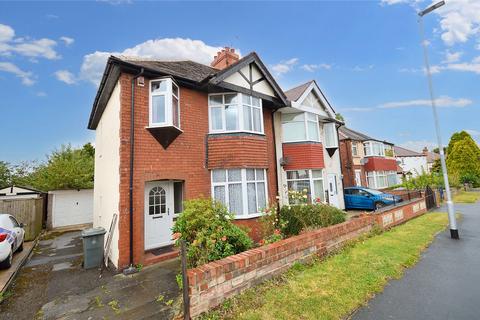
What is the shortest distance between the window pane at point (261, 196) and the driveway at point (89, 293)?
13.5ft

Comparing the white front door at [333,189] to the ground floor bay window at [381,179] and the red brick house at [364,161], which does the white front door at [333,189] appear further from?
the ground floor bay window at [381,179]

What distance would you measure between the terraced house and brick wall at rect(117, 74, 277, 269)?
29 mm

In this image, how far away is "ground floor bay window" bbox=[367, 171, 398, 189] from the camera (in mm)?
25172

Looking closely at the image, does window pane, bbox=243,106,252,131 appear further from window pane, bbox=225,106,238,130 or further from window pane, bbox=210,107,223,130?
window pane, bbox=210,107,223,130

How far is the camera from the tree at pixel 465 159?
107 feet

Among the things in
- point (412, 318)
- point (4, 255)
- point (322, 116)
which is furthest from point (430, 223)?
point (4, 255)

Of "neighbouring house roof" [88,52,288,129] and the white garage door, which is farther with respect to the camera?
the white garage door

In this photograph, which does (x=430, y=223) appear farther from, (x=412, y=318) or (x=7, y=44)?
(x=7, y=44)

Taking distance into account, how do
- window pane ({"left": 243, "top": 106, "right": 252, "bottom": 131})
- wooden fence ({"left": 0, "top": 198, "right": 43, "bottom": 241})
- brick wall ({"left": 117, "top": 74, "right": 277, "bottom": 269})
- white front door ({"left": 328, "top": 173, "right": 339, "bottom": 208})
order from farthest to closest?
white front door ({"left": 328, "top": 173, "right": 339, "bottom": 208}), wooden fence ({"left": 0, "top": 198, "right": 43, "bottom": 241}), window pane ({"left": 243, "top": 106, "right": 252, "bottom": 131}), brick wall ({"left": 117, "top": 74, "right": 277, "bottom": 269})

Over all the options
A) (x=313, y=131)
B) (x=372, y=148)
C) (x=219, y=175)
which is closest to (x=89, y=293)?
(x=219, y=175)

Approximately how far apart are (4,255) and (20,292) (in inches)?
75.6

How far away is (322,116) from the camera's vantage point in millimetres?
14070

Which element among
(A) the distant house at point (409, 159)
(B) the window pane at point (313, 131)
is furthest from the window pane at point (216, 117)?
(A) the distant house at point (409, 159)

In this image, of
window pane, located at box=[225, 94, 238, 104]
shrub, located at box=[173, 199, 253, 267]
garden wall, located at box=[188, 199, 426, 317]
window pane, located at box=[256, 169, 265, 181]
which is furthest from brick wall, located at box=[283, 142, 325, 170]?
shrub, located at box=[173, 199, 253, 267]
